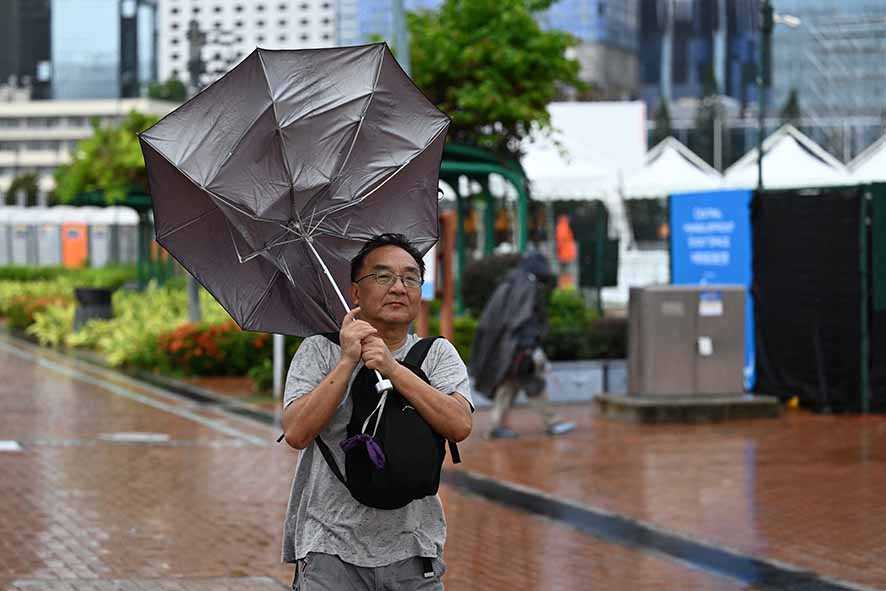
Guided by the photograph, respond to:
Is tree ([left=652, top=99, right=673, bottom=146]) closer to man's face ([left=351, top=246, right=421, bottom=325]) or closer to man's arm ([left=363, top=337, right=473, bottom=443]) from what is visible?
man's face ([left=351, top=246, right=421, bottom=325])

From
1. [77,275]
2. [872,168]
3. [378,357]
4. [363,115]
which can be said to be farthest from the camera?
[77,275]

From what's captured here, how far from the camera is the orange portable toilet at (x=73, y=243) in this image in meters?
65.3

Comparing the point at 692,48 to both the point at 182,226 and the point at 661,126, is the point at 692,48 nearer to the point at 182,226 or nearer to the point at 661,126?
the point at 661,126

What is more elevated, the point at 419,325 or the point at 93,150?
the point at 93,150

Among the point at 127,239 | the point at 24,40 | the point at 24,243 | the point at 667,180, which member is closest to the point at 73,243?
the point at 24,243

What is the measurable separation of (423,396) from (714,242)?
46.9 feet

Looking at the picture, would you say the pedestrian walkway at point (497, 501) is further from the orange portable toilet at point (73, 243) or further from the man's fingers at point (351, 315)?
the orange portable toilet at point (73, 243)

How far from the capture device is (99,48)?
142 meters

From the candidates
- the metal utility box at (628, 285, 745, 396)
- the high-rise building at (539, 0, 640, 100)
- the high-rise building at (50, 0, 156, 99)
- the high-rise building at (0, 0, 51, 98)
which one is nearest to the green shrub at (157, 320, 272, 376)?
the metal utility box at (628, 285, 745, 396)

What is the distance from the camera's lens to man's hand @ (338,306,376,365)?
3.93m

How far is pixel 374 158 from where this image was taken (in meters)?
4.40

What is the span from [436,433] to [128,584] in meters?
4.35

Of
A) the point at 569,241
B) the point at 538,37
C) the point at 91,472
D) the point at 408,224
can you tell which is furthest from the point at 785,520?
the point at 569,241

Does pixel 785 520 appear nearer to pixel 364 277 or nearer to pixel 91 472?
pixel 91 472
